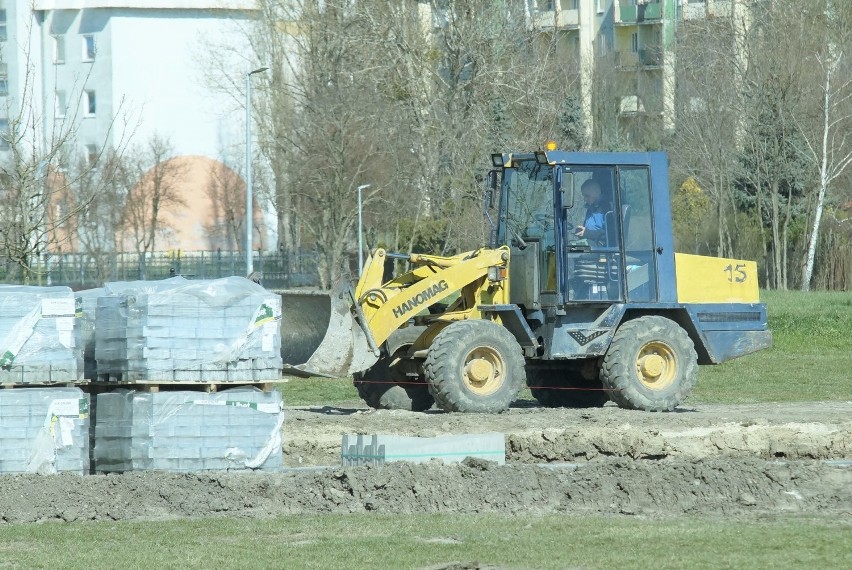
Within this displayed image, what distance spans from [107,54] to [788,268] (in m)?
34.7

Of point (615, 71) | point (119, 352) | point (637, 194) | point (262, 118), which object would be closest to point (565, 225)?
point (637, 194)

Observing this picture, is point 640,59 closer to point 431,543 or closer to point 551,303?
point 551,303

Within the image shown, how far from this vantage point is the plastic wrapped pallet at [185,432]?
1160cm

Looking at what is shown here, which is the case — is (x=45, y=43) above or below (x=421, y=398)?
above

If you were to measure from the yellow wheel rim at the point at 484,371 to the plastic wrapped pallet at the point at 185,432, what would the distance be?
12.2 ft

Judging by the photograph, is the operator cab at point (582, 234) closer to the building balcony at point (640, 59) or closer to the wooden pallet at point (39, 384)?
the wooden pallet at point (39, 384)

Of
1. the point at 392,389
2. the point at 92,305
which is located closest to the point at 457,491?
the point at 92,305

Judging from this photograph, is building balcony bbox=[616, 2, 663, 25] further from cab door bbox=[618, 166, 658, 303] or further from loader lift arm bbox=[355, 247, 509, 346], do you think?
loader lift arm bbox=[355, 247, 509, 346]

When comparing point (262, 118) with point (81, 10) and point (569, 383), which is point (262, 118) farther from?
point (569, 383)

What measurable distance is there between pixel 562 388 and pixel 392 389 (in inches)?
88.7

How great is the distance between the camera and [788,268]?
4875 cm

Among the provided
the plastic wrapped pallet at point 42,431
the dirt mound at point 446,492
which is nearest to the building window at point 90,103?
the plastic wrapped pallet at point 42,431

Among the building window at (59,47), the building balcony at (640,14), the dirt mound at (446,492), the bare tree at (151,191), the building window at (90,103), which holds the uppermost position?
the building balcony at (640,14)

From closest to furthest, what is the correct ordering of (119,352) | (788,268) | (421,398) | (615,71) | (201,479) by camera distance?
1. (201,479)
2. (119,352)
3. (421,398)
4. (788,268)
5. (615,71)
